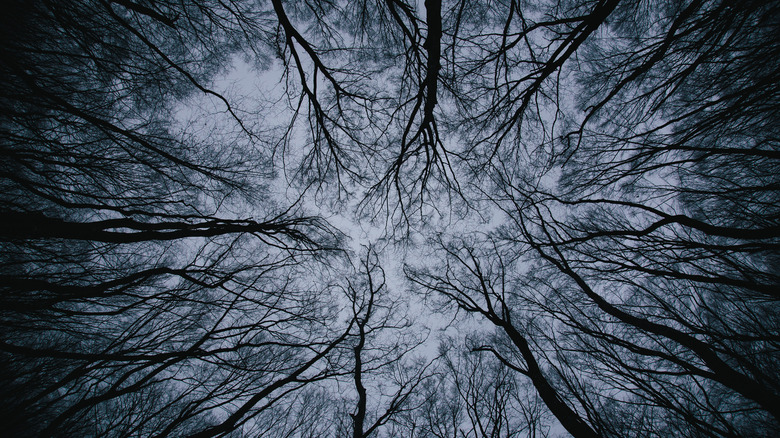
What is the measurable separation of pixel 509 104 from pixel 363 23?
2915mm

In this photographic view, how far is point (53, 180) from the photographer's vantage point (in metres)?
2.92

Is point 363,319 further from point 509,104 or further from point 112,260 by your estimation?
point 509,104

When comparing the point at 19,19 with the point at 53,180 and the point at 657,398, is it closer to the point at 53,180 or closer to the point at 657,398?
the point at 53,180

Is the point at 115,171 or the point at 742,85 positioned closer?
the point at 742,85

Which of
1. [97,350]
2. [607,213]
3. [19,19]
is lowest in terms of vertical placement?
[607,213]

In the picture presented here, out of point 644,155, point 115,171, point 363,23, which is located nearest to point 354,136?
point 363,23

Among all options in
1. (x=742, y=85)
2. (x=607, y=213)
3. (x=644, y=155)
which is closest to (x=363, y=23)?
(x=644, y=155)

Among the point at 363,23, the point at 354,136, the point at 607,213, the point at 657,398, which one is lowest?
the point at 657,398

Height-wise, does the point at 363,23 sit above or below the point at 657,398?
above

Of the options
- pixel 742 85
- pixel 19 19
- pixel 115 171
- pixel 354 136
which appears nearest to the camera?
pixel 19 19

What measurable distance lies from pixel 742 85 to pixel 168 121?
7.96m

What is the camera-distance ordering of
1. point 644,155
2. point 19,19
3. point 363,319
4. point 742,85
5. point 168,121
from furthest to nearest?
point 363,319, point 168,121, point 644,155, point 742,85, point 19,19

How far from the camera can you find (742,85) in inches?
110

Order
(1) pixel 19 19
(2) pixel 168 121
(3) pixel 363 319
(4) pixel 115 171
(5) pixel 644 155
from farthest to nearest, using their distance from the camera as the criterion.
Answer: (3) pixel 363 319 < (2) pixel 168 121 < (5) pixel 644 155 < (4) pixel 115 171 < (1) pixel 19 19
